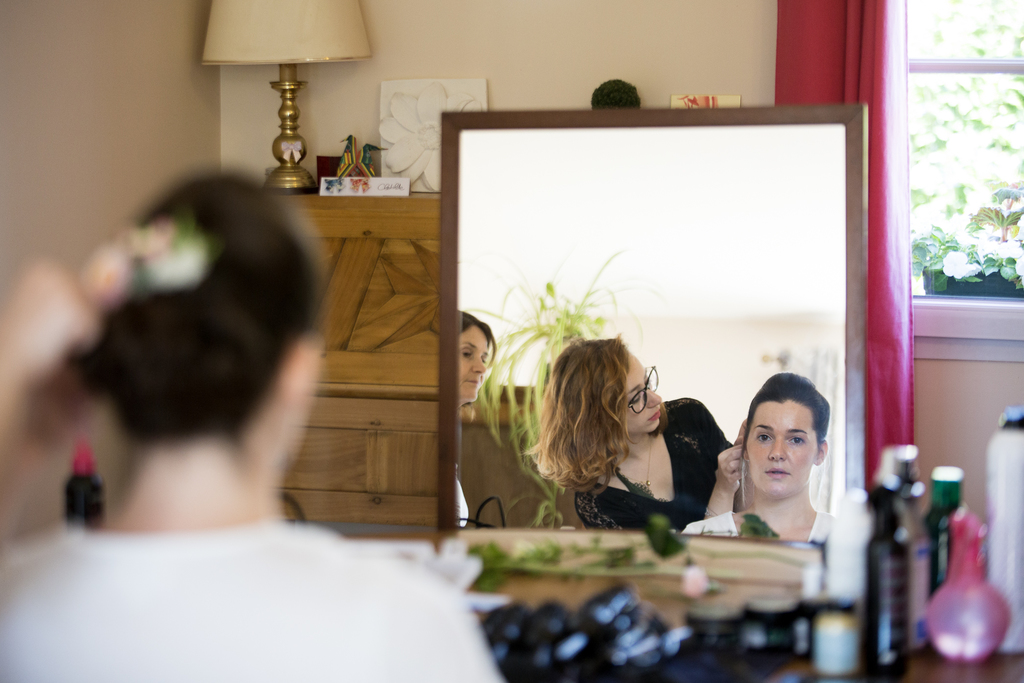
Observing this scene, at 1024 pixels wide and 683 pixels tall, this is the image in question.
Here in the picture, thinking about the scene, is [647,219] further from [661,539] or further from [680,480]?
[661,539]

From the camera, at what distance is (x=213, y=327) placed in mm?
629

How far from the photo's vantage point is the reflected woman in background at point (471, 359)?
1.54 m

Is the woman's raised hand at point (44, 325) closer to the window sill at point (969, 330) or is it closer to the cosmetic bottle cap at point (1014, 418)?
the cosmetic bottle cap at point (1014, 418)

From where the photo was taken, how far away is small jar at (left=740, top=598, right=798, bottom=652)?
39.4 inches

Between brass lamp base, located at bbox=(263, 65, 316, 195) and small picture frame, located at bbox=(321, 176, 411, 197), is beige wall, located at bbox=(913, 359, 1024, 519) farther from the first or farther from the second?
brass lamp base, located at bbox=(263, 65, 316, 195)

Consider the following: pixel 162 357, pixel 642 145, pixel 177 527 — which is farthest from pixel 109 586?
pixel 642 145

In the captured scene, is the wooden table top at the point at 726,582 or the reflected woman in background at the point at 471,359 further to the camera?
the reflected woman in background at the point at 471,359

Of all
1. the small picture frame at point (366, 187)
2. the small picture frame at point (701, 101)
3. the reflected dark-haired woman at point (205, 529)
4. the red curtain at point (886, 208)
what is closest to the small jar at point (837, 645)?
the reflected dark-haired woman at point (205, 529)

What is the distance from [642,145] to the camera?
5.16ft

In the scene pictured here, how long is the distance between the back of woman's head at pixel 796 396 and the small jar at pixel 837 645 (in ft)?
1.98

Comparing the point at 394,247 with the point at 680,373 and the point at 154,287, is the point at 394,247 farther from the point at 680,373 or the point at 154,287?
the point at 154,287

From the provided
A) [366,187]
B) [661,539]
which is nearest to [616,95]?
[366,187]

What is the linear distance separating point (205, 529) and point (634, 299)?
1068mm

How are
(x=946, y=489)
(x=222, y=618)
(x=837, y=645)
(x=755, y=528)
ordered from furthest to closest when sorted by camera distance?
1. (x=755, y=528)
2. (x=946, y=489)
3. (x=837, y=645)
4. (x=222, y=618)
